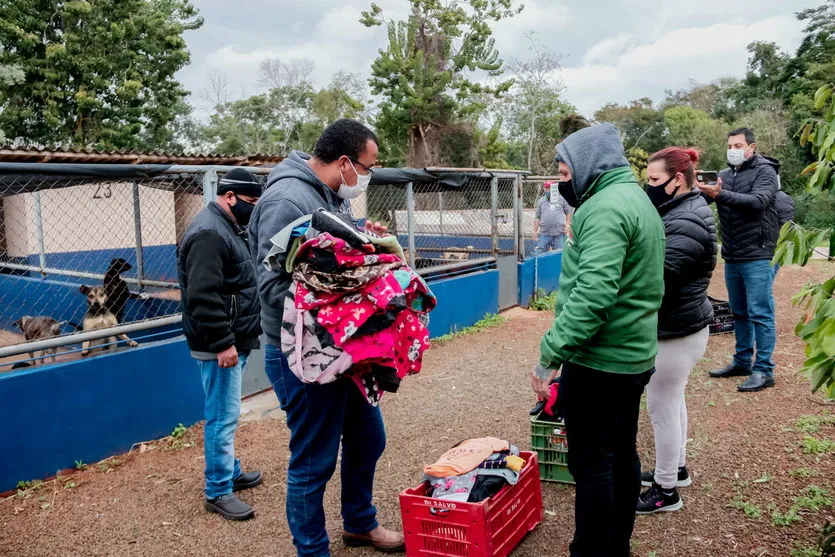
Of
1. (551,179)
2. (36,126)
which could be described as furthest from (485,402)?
(36,126)

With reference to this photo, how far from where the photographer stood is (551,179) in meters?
10.9

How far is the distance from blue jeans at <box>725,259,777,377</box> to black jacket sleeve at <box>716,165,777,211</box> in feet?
1.62

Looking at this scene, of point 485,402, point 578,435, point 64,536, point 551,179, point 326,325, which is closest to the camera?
point 326,325

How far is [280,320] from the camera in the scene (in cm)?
271

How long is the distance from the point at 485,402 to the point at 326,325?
3492 mm

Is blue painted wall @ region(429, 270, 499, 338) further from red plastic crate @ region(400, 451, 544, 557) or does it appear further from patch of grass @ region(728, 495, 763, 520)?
red plastic crate @ region(400, 451, 544, 557)

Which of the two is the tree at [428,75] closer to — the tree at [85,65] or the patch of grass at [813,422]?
the tree at [85,65]

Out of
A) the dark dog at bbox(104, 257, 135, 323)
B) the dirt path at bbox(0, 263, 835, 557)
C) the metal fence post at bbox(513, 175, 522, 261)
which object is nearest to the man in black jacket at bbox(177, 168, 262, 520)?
the dirt path at bbox(0, 263, 835, 557)

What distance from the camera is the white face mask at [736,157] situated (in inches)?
207

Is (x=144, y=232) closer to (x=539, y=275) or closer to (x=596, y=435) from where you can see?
(x=539, y=275)

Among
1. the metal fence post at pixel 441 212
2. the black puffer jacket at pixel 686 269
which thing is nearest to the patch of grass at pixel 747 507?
the black puffer jacket at pixel 686 269

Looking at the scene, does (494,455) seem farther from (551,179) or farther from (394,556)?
(551,179)

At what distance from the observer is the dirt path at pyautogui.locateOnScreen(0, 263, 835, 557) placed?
332cm

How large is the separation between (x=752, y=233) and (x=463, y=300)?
4.02 meters
